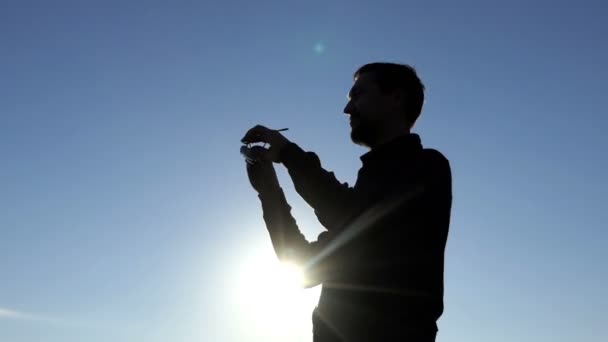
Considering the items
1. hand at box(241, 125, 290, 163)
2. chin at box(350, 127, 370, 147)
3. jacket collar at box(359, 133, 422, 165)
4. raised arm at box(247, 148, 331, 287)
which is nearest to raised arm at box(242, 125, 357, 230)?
hand at box(241, 125, 290, 163)

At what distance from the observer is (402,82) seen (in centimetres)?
460

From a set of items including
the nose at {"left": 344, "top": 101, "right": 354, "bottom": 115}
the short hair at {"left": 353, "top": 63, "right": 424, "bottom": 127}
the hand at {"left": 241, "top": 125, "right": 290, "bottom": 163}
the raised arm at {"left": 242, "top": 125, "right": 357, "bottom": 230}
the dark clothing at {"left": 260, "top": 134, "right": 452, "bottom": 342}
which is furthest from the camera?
the short hair at {"left": 353, "top": 63, "right": 424, "bottom": 127}

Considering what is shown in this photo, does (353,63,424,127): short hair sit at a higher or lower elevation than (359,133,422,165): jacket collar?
higher

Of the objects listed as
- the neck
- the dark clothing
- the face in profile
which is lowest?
the dark clothing

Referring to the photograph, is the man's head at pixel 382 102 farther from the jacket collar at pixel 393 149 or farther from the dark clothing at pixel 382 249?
the dark clothing at pixel 382 249

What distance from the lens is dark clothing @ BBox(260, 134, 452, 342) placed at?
11.1ft

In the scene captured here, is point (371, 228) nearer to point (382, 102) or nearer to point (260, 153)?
point (260, 153)

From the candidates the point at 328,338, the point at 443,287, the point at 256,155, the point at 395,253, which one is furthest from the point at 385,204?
the point at 256,155

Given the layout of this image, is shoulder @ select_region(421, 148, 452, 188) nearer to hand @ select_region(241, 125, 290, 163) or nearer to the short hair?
the short hair

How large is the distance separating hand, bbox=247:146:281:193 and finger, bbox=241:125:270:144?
0.20ft

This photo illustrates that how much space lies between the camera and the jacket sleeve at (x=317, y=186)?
381cm

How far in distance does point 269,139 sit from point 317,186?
0.50m

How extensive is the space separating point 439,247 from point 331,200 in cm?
70

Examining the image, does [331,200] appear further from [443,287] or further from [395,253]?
[443,287]
